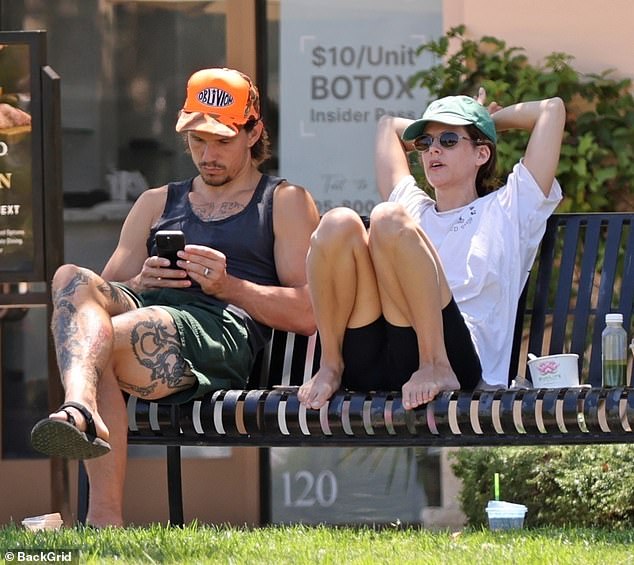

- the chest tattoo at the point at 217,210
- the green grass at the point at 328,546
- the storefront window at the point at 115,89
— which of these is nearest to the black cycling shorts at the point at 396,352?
the green grass at the point at 328,546

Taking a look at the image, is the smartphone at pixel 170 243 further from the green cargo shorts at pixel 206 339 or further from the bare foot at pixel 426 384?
the bare foot at pixel 426 384

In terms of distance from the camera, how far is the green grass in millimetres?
3465

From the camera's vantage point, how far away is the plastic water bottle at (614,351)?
15.2 feet

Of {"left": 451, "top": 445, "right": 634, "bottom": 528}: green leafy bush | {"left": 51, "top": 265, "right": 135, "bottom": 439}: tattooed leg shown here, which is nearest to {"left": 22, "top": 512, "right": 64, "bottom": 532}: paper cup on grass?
{"left": 51, "top": 265, "right": 135, "bottom": 439}: tattooed leg

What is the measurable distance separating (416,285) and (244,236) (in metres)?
0.80

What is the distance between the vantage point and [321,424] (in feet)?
14.4

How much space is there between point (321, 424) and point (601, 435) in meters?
0.81

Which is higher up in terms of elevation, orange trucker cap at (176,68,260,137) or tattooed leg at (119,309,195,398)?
orange trucker cap at (176,68,260,137)

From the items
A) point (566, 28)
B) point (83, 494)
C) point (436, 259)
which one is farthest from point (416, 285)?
point (566, 28)

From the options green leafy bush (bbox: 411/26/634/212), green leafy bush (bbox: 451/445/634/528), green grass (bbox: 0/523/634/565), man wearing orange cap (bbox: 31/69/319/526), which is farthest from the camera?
green leafy bush (bbox: 411/26/634/212)

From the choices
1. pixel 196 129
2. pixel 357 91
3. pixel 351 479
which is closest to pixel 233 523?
pixel 351 479

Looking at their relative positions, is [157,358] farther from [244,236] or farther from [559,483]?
[559,483]

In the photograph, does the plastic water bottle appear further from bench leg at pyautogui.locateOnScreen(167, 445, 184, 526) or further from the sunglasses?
bench leg at pyautogui.locateOnScreen(167, 445, 184, 526)

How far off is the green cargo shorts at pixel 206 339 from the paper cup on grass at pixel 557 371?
0.92 meters
